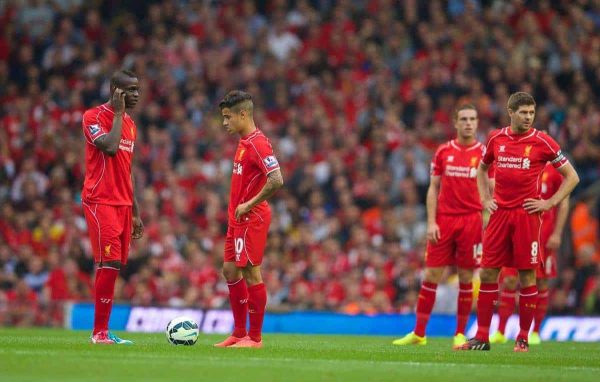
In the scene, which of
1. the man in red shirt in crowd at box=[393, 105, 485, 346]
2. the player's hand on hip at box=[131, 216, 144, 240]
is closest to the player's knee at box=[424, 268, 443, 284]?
the man in red shirt in crowd at box=[393, 105, 485, 346]

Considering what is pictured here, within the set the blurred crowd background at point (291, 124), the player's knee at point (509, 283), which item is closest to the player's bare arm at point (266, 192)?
the player's knee at point (509, 283)

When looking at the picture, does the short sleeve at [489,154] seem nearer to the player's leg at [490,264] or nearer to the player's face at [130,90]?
the player's leg at [490,264]

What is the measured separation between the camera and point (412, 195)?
22.0m

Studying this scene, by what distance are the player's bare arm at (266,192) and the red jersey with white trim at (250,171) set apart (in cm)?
16

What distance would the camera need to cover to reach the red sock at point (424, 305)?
14203mm

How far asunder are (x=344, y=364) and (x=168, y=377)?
1.84 metres

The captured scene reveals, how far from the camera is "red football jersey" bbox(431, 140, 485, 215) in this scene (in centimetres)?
1419

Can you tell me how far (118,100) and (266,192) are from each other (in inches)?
66.8

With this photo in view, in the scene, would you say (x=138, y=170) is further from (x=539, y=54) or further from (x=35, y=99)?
(x=539, y=54)

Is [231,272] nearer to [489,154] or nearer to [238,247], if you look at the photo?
[238,247]

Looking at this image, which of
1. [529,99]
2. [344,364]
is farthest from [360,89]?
[344,364]

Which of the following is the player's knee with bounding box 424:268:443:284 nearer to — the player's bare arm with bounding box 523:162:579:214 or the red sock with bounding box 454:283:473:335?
the red sock with bounding box 454:283:473:335

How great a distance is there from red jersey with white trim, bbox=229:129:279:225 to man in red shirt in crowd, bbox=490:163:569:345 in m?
4.23

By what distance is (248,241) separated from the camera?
11664 millimetres
